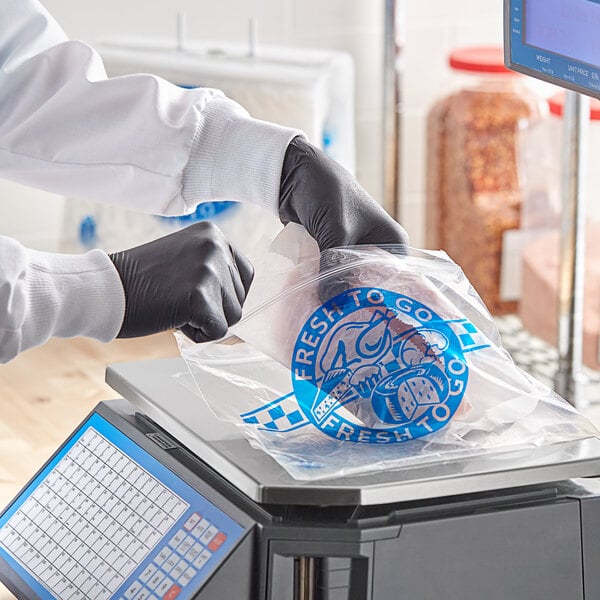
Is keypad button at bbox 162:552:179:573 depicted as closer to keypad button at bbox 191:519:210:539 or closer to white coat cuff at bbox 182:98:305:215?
keypad button at bbox 191:519:210:539

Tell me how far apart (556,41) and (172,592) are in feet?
1.26

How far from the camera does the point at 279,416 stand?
0.69m

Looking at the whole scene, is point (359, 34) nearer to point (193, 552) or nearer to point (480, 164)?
point (480, 164)

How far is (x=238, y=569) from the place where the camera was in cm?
61

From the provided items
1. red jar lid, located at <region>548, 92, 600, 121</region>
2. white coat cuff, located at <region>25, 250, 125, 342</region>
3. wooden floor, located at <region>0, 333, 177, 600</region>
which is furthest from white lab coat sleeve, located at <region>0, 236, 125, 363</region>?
red jar lid, located at <region>548, 92, 600, 121</region>

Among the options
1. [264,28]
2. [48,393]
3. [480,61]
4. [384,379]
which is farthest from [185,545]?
[264,28]

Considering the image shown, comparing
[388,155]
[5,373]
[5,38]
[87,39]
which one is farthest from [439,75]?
[5,38]

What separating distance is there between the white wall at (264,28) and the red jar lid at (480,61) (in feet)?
0.70

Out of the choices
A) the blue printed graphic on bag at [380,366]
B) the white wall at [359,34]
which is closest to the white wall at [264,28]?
the white wall at [359,34]

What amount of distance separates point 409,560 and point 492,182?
133cm

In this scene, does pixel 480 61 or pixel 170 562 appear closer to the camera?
pixel 170 562

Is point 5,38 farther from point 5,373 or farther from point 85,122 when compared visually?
point 5,373

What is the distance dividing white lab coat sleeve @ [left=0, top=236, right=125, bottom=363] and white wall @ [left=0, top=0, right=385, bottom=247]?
1187mm

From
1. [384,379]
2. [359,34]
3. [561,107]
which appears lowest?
[384,379]
